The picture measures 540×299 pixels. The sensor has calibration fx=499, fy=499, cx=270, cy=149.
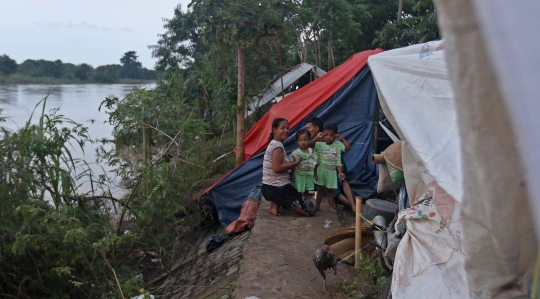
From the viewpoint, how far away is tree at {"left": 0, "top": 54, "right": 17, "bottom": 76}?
21941 mm

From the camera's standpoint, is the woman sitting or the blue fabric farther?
the blue fabric

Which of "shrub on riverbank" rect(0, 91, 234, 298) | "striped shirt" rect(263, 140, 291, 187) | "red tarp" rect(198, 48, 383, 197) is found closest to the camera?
"shrub on riverbank" rect(0, 91, 234, 298)

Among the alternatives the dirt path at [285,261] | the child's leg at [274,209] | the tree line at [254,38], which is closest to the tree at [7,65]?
the tree line at [254,38]

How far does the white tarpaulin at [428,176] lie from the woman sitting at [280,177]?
2.16m

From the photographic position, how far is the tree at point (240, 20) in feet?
22.8

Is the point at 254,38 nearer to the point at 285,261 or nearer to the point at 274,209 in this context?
the point at 274,209

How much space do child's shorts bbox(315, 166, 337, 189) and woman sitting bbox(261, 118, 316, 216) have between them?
294 mm

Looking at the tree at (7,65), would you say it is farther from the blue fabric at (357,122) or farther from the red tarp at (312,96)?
the blue fabric at (357,122)

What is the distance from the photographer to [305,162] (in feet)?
18.7

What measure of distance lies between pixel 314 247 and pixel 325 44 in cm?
1221

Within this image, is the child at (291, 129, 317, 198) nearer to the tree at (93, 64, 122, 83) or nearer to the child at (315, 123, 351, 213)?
the child at (315, 123, 351, 213)

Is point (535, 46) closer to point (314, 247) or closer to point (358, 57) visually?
point (314, 247)

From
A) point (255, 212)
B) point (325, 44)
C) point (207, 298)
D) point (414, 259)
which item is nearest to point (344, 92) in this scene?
point (255, 212)

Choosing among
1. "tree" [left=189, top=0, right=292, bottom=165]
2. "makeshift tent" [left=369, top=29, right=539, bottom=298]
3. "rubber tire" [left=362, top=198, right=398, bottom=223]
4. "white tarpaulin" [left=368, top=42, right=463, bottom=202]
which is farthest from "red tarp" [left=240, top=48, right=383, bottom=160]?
"makeshift tent" [left=369, top=29, right=539, bottom=298]
